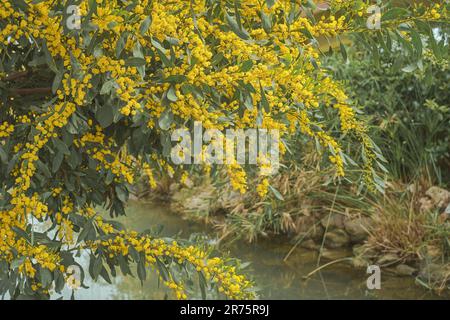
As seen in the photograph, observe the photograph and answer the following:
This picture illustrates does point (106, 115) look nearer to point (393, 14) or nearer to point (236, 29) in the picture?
point (236, 29)

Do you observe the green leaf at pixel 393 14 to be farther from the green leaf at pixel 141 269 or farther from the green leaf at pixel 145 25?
the green leaf at pixel 141 269

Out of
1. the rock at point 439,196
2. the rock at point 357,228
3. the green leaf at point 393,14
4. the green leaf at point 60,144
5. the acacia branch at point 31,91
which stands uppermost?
the green leaf at point 393,14

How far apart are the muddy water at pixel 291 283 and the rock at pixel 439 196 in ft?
2.43

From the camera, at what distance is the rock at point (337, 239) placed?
5621 mm

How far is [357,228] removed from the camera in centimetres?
555

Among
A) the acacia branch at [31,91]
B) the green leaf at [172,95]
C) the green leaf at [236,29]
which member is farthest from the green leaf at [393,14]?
the acacia branch at [31,91]

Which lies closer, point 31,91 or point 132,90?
point 132,90

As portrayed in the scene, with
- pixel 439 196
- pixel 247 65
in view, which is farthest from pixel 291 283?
pixel 247 65

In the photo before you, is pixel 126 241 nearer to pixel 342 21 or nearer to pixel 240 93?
pixel 240 93

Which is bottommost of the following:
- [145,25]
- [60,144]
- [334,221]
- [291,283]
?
[291,283]

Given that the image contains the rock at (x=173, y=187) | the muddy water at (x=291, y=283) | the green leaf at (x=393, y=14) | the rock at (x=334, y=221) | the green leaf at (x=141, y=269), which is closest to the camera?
the green leaf at (x=393, y=14)

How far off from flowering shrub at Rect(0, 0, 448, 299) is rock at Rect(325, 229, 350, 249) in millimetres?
3375

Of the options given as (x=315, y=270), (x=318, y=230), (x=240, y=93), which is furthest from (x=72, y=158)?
(x=318, y=230)

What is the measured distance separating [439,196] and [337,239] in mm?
912
